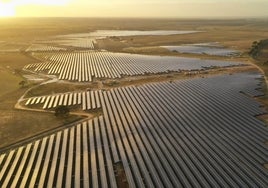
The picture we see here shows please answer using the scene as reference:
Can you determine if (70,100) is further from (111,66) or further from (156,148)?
(111,66)

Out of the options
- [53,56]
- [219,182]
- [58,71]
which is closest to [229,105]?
[219,182]

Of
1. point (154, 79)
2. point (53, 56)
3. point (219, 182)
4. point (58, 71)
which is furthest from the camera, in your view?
point (53, 56)

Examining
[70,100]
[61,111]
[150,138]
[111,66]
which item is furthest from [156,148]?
[111,66]

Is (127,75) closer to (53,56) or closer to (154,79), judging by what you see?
(154,79)

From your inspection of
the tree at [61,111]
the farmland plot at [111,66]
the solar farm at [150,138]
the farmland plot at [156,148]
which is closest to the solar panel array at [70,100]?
the solar farm at [150,138]

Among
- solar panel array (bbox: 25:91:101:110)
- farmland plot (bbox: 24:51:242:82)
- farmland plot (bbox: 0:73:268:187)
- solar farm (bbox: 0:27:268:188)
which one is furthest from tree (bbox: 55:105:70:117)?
farmland plot (bbox: 24:51:242:82)
